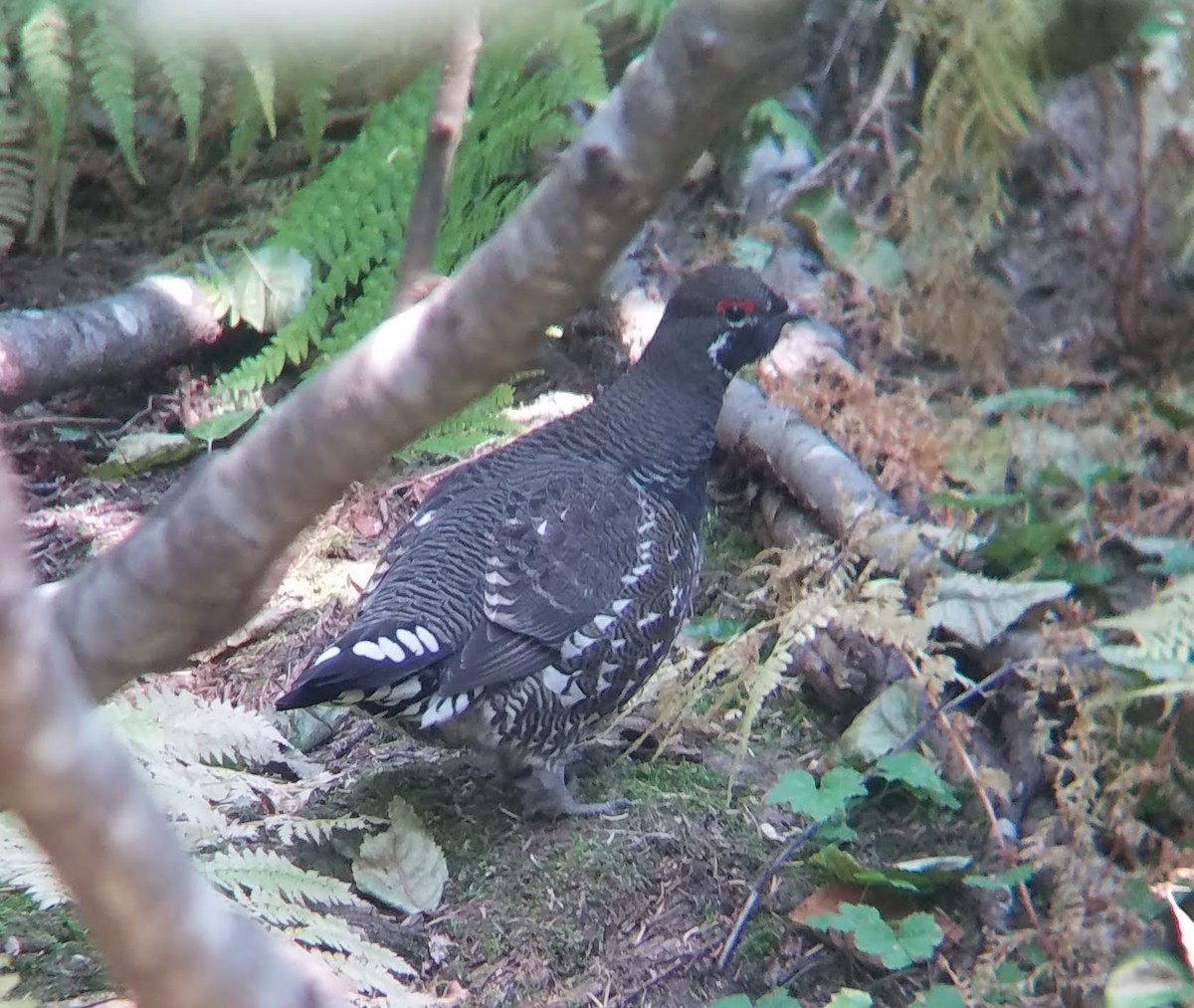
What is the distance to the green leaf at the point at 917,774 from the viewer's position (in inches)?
129

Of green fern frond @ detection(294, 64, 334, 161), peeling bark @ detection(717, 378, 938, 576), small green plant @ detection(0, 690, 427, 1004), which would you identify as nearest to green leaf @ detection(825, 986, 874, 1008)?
small green plant @ detection(0, 690, 427, 1004)

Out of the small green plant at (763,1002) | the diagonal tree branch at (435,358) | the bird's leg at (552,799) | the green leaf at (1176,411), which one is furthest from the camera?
the green leaf at (1176,411)

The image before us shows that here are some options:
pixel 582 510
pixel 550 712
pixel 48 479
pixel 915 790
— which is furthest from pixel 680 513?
pixel 48 479

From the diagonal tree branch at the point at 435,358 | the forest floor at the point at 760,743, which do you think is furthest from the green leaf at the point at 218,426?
the diagonal tree branch at the point at 435,358

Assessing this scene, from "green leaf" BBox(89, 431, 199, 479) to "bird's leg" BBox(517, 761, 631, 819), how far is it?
2.14 metres

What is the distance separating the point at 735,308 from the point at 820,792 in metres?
1.76

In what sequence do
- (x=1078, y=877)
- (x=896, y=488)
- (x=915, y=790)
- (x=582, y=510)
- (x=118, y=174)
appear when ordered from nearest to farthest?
(x=1078, y=877) → (x=915, y=790) → (x=582, y=510) → (x=896, y=488) → (x=118, y=174)

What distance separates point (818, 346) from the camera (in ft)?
17.1

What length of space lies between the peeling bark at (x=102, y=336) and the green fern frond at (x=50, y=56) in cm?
72

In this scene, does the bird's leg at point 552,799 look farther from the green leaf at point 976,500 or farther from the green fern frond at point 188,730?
the green leaf at point 976,500

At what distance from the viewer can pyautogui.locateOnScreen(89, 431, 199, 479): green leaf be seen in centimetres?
492

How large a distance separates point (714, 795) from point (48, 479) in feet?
9.76

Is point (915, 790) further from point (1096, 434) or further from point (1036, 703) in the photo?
point (1096, 434)

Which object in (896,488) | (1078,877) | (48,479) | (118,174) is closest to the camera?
(1078,877)
